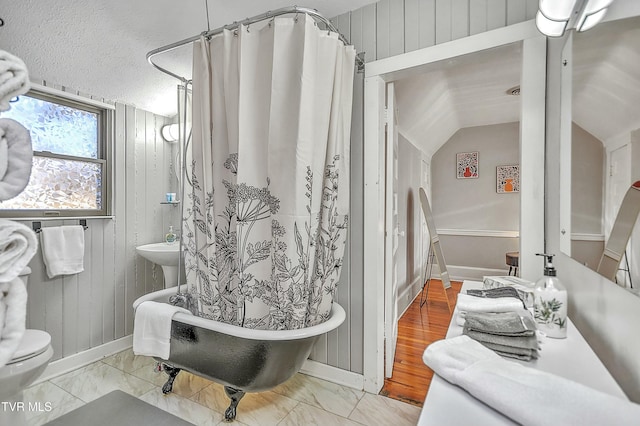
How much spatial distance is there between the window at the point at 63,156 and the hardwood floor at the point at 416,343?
8.43 feet

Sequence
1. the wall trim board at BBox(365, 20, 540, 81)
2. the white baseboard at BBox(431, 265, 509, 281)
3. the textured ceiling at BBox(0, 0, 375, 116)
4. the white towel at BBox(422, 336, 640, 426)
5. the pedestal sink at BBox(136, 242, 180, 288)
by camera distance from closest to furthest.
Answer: the white towel at BBox(422, 336, 640, 426) < the wall trim board at BBox(365, 20, 540, 81) < the textured ceiling at BBox(0, 0, 375, 116) < the pedestal sink at BBox(136, 242, 180, 288) < the white baseboard at BBox(431, 265, 509, 281)

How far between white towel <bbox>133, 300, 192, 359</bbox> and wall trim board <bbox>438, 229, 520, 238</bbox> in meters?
4.26

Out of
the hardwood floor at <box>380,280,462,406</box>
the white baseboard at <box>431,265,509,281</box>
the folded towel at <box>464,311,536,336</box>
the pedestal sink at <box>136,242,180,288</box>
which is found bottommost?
the hardwood floor at <box>380,280,462,406</box>

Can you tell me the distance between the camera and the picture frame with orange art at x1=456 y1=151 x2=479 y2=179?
4.71 meters

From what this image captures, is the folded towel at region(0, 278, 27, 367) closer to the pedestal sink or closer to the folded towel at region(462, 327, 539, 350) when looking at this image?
the folded towel at region(462, 327, 539, 350)

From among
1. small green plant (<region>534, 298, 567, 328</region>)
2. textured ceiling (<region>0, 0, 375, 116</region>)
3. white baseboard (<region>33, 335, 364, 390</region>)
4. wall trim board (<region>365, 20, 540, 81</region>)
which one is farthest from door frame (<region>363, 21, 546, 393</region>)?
small green plant (<region>534, 298, 567, 328</region>)

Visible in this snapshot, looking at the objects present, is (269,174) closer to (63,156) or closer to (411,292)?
(63,156)

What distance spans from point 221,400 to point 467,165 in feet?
14.5

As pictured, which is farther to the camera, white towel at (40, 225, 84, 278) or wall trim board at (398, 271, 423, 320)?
wall trim board at (398, 271, 423, 320)

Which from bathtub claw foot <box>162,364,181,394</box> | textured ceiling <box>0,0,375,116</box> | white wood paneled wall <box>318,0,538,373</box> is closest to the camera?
white wood paneled wall <box>318,0,538,373</box>

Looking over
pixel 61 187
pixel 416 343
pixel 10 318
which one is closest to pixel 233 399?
pixel 10 318

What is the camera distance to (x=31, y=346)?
5.16ft

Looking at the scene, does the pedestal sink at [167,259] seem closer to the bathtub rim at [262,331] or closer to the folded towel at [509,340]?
the bathtub rim at [262,331]

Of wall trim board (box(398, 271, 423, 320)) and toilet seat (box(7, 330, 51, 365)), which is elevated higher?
toilet seat (box(7, 330, 51, 365))
